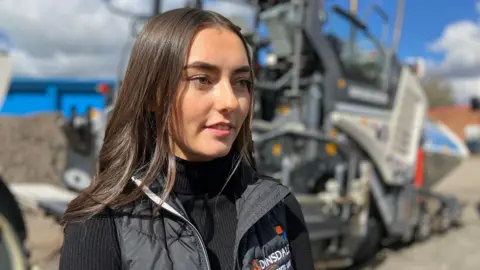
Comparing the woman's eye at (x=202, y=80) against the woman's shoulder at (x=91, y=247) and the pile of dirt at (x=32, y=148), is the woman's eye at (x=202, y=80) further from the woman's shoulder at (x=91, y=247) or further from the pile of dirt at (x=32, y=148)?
the pile of dirt at (x=32, y=148)

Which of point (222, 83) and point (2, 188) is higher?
point (222, 83)

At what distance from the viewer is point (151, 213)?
42.9 inches

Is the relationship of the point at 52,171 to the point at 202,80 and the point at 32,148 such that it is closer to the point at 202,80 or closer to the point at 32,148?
the point at 32,148

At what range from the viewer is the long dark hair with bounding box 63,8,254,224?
1122 mm

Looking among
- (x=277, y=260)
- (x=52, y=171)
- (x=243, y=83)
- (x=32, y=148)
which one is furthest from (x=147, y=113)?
(x=32, y=148)

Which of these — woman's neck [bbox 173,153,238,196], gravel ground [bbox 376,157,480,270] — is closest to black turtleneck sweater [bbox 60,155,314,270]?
woman's neck [bbox 173,153,238,196]

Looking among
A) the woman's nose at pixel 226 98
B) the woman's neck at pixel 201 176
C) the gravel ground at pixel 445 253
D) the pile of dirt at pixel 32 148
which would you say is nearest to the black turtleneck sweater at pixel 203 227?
the woman's neck at pixel 201 176

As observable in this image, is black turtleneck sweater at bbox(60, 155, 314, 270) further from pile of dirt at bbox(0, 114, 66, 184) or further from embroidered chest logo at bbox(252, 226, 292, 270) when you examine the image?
pile of dirt at bbox(0, 114, 66, 184)

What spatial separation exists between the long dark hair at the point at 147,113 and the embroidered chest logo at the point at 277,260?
0.30 metres

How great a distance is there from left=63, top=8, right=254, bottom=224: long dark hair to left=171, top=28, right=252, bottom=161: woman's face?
2 centimetres

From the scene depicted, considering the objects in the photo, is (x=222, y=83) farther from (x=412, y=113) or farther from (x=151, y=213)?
(x=412, y=113)

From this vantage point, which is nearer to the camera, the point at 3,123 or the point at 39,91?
the point at 3,123

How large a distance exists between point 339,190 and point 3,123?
5.29 meters

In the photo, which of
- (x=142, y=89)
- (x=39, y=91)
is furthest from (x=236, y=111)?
(x=39, y=91)
